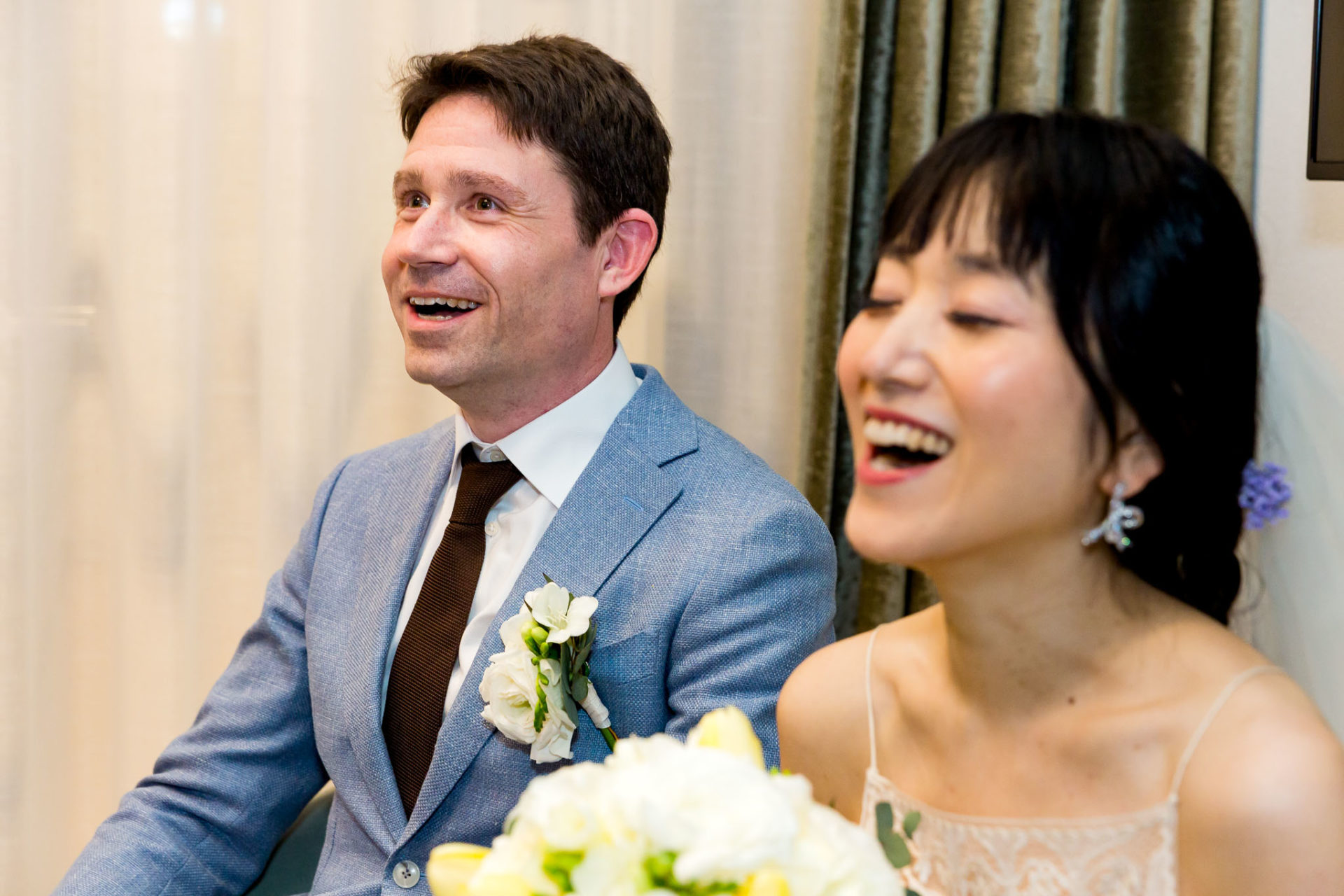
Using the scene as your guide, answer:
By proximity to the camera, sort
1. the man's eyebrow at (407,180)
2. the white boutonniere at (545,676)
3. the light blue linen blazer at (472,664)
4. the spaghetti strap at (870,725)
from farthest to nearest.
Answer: the man's eyebrow at (407,180), the light blue linen blazer at (472,664), the white boutonniere at (545,676), the spaghetti strap at (870,725)

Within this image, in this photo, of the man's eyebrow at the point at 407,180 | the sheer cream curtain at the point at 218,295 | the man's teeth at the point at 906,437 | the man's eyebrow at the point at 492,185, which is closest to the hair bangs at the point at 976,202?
the man's teeth at the point at 906,437

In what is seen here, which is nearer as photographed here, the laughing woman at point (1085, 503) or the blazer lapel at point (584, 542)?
the laughing woman at point (1085, 503)

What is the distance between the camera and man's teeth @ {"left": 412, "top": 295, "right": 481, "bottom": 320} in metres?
1.62

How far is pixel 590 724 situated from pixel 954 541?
64cm

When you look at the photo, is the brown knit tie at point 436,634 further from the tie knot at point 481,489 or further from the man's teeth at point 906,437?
the man's teeth at point 906,437

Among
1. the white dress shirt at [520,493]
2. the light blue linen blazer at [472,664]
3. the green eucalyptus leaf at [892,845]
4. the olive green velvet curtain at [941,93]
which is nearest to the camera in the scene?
the green eucalyptus leaf at [892,845]

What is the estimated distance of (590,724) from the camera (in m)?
1.44

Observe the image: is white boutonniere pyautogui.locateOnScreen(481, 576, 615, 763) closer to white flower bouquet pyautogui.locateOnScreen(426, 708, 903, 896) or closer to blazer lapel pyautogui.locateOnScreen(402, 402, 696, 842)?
blazer lapel pyautogui.locateOnScreen(402, 402, 696, 842)

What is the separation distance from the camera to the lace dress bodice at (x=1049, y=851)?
970mm

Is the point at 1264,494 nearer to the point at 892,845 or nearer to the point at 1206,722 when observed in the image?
the point at 1206,722

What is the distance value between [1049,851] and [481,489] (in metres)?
0.86

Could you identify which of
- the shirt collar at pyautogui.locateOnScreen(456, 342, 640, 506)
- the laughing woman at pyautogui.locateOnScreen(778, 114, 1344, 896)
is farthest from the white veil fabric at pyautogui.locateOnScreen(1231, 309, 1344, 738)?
the shirt collar at pyautogui.locateOnScreen(456, 342, 640, 506)

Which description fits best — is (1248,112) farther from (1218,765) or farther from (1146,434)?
(1218,765)

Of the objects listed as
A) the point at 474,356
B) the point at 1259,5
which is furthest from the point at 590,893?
the point at 1259,5
